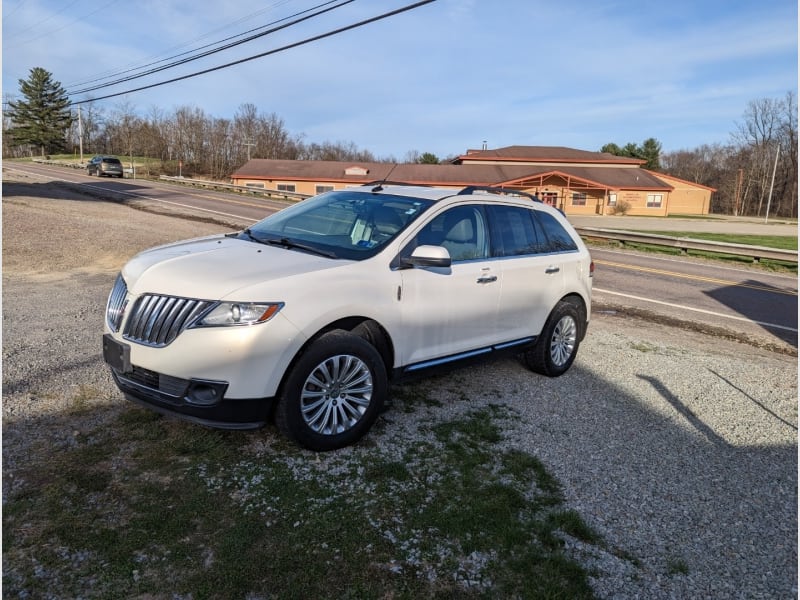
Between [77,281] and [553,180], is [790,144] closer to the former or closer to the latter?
[553,180]

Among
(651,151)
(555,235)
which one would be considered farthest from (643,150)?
(555,235)

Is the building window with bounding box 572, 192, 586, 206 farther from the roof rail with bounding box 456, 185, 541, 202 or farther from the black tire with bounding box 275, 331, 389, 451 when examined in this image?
the black tire with bounding box 275, 331, 389, 451

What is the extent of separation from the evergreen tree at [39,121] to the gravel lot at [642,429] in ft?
283

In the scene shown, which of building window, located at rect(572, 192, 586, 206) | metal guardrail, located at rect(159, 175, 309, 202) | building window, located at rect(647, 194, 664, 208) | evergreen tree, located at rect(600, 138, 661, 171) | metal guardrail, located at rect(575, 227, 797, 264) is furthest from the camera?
evergreen tree, located at rect(600, 138, 661, 171)

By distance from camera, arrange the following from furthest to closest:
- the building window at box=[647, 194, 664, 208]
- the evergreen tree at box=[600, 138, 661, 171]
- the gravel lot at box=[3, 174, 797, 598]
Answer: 1. the evergreen tree at box=[600, 138, 661, 171]
2. the building window at box=[647, 194, 664, 208]
3. the gravel lot at box=[3, 174, 797, 598]

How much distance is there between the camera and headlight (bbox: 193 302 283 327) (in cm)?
329

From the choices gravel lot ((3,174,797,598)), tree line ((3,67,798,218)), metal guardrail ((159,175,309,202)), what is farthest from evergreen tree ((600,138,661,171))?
gravel lot ((3,174,797,598))

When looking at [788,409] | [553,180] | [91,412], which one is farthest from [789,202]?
[91,412]

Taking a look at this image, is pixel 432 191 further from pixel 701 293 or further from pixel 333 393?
pixel 701 293

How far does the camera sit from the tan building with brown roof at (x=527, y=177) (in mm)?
52219

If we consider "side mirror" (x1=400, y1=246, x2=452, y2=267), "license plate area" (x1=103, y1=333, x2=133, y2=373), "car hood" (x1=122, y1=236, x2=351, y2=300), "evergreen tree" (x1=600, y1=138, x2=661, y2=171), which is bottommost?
"license plate area" (x1=103, y1=333, x2=133, y2=373)

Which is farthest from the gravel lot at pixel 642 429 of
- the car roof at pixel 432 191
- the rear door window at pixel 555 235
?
the car roof at pixel 432 191

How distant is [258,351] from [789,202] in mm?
94315

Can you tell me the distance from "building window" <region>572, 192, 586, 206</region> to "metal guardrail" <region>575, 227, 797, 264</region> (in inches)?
1304
